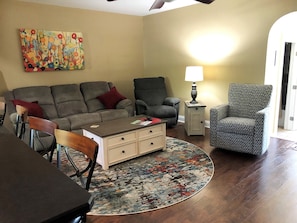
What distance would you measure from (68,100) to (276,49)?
3835 mm

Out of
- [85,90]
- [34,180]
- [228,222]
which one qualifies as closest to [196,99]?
[85,90]

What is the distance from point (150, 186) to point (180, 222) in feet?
2.19

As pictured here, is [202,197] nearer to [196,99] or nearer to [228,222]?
[228,222]

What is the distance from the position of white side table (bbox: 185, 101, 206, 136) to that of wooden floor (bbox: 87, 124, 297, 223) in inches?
38.1

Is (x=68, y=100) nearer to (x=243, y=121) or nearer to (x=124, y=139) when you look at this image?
(x=124, y=139)

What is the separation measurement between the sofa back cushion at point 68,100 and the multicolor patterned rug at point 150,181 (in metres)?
1.06

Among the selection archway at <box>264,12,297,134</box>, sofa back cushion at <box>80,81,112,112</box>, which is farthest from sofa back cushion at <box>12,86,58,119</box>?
archway at <box>264,12,297,134</box>

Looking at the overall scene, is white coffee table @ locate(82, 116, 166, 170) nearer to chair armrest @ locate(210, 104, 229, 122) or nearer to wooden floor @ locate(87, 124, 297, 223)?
chair armrest @ locate(210, 104, 229, 122)

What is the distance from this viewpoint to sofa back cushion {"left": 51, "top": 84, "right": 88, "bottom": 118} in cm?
443

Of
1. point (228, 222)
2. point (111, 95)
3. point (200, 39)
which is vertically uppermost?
point (200, 39)

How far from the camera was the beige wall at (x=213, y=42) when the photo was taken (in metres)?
3.97

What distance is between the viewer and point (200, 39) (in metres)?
4.81

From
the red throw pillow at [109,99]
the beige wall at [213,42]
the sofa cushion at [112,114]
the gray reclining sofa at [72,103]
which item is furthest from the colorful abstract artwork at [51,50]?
the beige wall at [213,42]

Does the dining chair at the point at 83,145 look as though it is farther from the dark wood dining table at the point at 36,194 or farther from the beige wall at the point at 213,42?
the beige wall at the point at 213,42
